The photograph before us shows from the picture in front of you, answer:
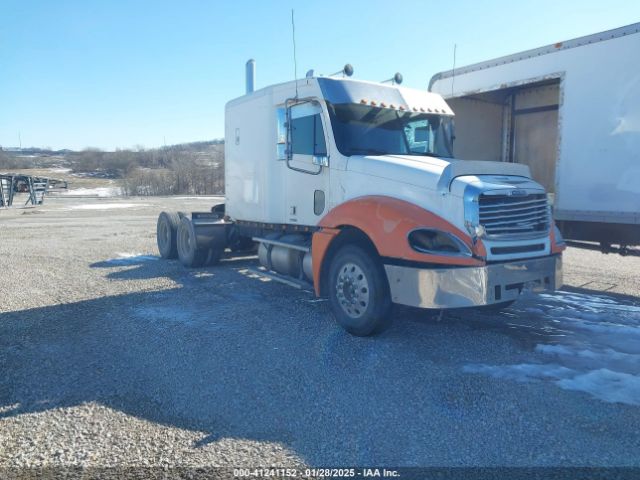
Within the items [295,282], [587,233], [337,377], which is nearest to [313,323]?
[295,282]

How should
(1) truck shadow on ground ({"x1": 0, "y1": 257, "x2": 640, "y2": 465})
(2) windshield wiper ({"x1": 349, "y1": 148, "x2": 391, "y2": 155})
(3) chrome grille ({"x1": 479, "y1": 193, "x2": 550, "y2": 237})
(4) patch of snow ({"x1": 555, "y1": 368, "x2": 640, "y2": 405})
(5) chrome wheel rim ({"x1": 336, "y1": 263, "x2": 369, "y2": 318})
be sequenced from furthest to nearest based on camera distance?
(2) windshield wiper ({"x1": 349, "y1": 148, "x2": 391, "y2": 155}) → (5) chrome wheel rim ({"x1": 336, "y1": 263, "x2": 369, "y2": 318}) → (3) chrome grille ({"x1": 479, "y1": 193, "x2": 550, "y2": 237}) → (4) patch of snow ({"x1": 555, "y1": 368, "x2": 640, "y2": 405}) → (1) truck shadow on ground ({"x1": 0, "y1": 257, "x2": 640, "y2": 465})

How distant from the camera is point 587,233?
696cm

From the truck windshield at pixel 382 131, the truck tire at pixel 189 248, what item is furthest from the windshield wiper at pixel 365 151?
the truck tire at pixel 189 248

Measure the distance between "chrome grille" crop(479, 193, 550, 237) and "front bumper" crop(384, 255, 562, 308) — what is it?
1.10 ft

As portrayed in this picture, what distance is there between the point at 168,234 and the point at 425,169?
7.17 meters

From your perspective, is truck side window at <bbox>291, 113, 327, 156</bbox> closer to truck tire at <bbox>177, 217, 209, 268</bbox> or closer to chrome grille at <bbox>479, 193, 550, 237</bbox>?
chrome grille at <bbox>479, 193, 550, 237</bbox>

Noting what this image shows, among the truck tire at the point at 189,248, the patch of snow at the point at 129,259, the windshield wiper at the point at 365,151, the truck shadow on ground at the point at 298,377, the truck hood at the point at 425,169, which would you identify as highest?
the windshield wiper at the point at 365,151

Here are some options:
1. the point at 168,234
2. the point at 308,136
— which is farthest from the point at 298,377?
the point at 168,234

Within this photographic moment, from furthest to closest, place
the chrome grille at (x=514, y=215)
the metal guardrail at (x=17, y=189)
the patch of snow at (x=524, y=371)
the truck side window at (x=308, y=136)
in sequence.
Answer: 1. the metal guardrail at (x=17, y=189)
2. the truck side window at (x=308, y=136)
3. the chrome grille at (x=514, y=215)
4. the patch of snow at (x=524, y=371)

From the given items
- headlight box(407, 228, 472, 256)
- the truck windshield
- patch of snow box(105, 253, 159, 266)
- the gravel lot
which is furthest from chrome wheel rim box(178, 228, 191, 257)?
headlight box(407, 228, 472, 256)

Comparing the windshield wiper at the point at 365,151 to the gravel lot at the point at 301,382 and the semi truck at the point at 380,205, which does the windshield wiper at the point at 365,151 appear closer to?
the semi truck at the point at 380,205

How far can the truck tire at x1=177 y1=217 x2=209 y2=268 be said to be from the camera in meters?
9.65

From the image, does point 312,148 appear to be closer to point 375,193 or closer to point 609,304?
point 375,193

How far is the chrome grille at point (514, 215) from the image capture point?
4996 millimetres
